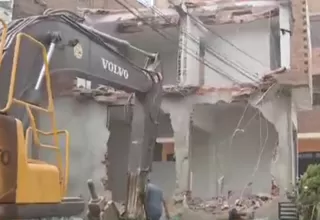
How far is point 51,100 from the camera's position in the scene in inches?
229

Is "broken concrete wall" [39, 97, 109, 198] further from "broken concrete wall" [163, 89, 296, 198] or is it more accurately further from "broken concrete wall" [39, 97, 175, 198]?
"broken concrete wall" [163, 89, 296, 198]

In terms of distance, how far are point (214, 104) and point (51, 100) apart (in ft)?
39.2

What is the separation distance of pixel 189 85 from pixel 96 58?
8.29 m

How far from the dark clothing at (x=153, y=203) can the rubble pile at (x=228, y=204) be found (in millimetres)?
4236

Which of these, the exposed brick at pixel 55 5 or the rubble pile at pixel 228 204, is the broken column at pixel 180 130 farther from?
the exposed brick at pixel 55 5

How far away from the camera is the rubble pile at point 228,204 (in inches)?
615

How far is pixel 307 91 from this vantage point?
1605cm

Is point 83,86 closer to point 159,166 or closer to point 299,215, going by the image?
point 159,166

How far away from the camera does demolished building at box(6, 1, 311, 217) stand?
16375mm

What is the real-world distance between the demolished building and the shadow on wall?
0.03 metres

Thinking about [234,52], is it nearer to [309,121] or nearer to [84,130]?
[84,130]

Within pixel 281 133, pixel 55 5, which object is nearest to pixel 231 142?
pixel 281 133

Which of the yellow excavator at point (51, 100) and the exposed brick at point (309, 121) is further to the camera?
the exposed brick at point (309, 121)

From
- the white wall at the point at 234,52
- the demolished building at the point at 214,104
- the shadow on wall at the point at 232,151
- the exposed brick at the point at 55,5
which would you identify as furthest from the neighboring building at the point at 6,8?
the shadow on wall at the point at 232,151
